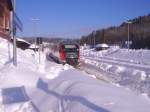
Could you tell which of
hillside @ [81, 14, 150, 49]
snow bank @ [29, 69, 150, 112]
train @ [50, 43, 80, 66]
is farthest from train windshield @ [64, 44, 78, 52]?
hillside @ [81, 14, 150, 49]

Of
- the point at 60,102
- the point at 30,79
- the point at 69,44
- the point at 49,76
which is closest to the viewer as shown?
the point at 60,102

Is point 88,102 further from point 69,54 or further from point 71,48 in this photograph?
point 71,48

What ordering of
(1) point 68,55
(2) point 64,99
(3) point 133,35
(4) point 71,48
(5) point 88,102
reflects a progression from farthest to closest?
(3) point 133,35 → (4) point 71,48 → (1) point 68,55 → (2) point 64,99 → (5) point 88,102

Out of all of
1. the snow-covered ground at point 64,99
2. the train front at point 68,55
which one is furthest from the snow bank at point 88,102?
the train front at point 68,55

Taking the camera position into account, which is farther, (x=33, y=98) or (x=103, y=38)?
(x=103, y=38)

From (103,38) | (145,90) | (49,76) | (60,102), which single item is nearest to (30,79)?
(49,76)

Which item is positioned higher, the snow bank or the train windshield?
the train windshield

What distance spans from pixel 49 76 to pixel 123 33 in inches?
4397

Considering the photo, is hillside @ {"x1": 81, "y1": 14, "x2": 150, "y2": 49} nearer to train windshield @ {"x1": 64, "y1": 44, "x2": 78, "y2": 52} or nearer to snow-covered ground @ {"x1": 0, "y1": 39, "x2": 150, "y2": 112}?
train windshield @ {"x1": 64, "y1": 44, "x2": 78, "y2": 52}

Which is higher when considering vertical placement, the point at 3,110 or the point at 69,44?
the point at 69,44

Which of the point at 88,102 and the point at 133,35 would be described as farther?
the point at 133,35

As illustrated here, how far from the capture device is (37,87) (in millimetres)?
15336

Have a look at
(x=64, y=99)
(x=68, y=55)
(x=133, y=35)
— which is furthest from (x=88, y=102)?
(x=133, y=35)

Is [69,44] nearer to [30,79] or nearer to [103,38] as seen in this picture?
[30,79]
